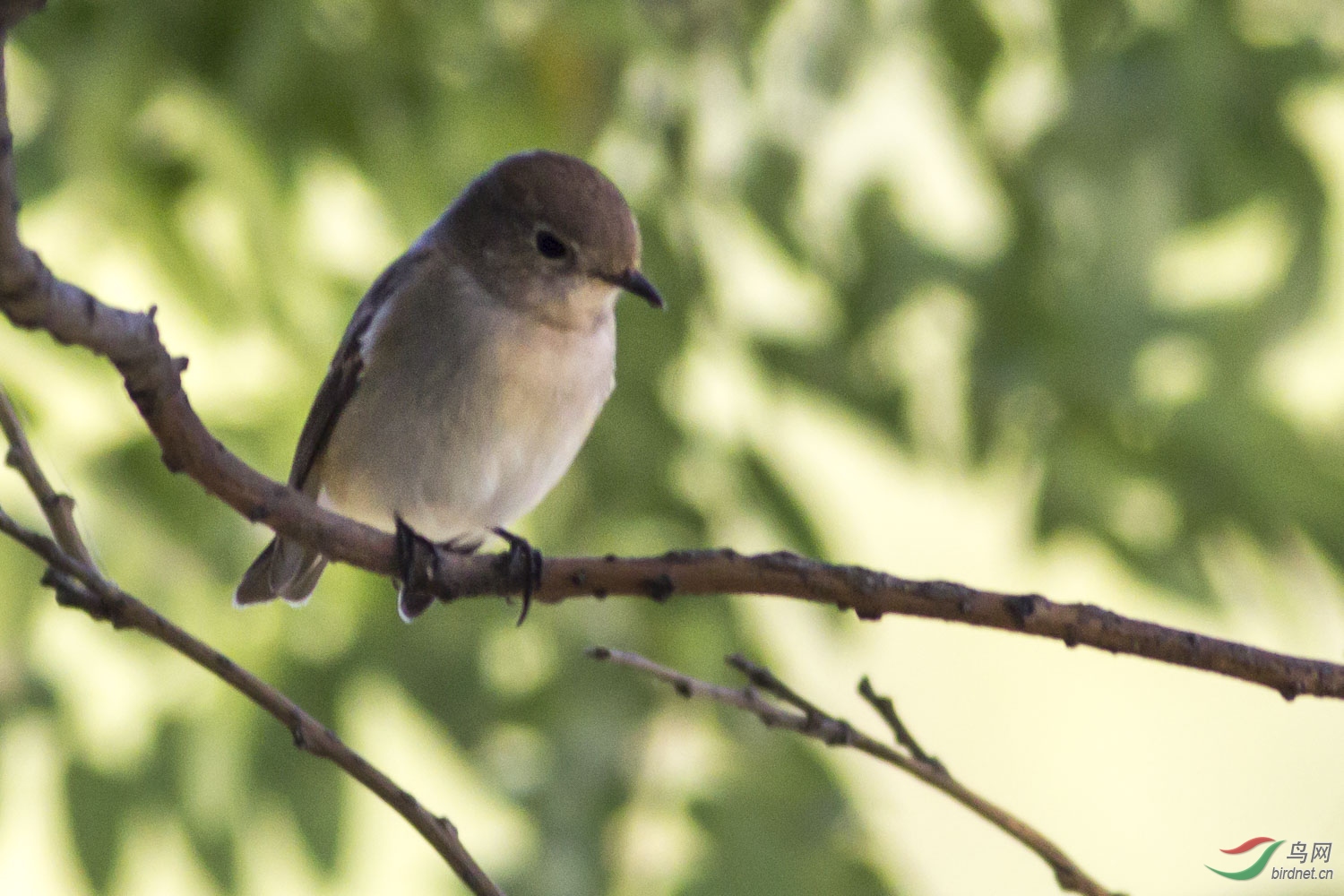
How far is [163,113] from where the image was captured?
328 cm

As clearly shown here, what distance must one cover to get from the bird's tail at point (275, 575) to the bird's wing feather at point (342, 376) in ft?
0.67

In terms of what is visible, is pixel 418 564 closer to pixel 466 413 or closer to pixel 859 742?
pixel 859 742

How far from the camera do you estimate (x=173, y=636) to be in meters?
1.51

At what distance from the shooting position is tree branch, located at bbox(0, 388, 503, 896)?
1.51 meters

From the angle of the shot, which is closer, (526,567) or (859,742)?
(859,742)

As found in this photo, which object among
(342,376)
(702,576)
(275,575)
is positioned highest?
(342,376)

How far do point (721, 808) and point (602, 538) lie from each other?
0.67 m

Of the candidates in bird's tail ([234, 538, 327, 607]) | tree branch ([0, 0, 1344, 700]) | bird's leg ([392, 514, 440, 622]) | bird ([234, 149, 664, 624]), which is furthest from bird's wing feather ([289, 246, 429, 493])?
tree branch ([0, 0, 1344, 700])

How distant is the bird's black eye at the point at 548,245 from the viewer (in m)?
3.10

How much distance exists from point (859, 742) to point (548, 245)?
5.44 feet

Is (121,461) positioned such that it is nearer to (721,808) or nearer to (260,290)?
(260,290)

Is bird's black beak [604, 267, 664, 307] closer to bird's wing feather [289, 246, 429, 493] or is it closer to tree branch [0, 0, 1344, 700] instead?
bird's wing feather [289, 246, 429, 493]

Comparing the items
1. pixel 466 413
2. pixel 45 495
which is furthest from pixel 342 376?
pixel 45 495

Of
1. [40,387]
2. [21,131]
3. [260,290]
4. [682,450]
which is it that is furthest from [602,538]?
[21,131]
